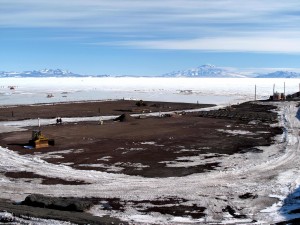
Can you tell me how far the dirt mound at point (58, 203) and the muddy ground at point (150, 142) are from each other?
2.23 meters

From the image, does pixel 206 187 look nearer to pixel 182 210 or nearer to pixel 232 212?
pixel 182 210

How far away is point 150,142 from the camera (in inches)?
1137

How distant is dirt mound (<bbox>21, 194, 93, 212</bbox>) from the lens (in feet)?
45.5

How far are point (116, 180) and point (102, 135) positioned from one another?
14220 millimetres

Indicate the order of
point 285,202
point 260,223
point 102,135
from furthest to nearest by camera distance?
point 102,135
point 285,202
point 260,223

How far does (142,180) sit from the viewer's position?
18359 mm

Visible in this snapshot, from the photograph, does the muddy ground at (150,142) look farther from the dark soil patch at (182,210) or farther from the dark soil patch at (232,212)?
the dark soil patch at (232,212)

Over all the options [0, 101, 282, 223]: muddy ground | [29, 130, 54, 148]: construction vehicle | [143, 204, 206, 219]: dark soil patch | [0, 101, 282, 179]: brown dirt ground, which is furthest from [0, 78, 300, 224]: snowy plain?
[29, 130, 54, 148]: construction vehicle

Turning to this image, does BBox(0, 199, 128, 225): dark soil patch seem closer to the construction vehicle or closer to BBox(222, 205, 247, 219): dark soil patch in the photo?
BBox(222, 205, 247, 219): dark soil patch

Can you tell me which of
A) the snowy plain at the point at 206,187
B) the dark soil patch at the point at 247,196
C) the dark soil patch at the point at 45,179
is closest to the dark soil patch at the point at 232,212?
the snowy plain at the point at 206,187

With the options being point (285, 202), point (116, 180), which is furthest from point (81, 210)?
point (285, 202)

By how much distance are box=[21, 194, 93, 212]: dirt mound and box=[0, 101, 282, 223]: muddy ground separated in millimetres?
2226

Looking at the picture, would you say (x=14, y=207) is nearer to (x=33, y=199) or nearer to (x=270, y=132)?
(x=33, y=199)

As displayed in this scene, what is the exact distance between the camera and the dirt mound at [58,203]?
13.9 metres
